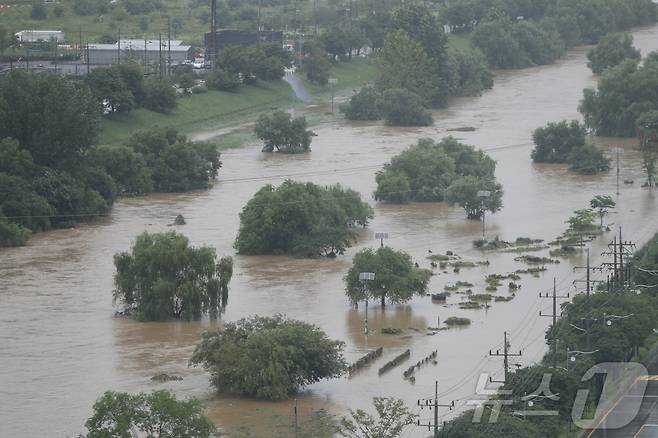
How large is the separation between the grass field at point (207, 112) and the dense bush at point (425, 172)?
13.4 metres

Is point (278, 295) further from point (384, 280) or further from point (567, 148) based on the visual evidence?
point (567, 148)

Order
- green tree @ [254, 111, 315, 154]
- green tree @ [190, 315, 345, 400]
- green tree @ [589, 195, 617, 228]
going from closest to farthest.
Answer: green tree @ [190, 315, 345, 400]
green tree @ [589, 195, 617, 228]
green tree @ [254, 111, 315, 154]

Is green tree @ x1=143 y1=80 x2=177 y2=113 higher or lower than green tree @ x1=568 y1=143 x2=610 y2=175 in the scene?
higher

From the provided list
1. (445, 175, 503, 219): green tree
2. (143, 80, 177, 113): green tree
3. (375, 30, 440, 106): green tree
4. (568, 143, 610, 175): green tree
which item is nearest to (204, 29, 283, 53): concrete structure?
(375, 30, 440, 106): green tree

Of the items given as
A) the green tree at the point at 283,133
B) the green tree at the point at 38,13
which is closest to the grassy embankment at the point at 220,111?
the green tree at the point at 283,133

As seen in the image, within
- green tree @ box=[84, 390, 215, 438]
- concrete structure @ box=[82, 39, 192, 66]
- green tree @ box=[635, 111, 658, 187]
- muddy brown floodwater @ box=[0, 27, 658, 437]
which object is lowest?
muddy brown floodwater @ box=[0, 27, 658, 437]

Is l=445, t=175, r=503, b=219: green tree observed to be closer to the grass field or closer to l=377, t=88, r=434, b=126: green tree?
the grass field

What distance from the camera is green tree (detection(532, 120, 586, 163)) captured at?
7544 cm

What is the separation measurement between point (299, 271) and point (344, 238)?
2.90 meters

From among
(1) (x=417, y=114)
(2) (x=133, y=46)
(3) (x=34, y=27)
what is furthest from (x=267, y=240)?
(3) (x=34, y=27)

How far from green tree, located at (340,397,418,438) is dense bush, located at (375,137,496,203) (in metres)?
29.7

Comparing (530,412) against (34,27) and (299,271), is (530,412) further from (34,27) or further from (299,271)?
(34,27)

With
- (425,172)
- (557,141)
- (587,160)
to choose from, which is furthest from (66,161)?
(557,141)

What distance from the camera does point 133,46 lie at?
100188mm
